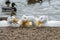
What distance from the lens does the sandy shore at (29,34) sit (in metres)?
5.52

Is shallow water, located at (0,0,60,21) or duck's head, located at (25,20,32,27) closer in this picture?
duck's head, located at (25,20,32,27)

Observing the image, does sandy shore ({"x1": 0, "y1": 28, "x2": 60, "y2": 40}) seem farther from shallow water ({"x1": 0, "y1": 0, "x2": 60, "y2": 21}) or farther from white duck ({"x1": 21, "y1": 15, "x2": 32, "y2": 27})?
shallow water ({"x1": 0, "y1": 0, "x2": 60, "y2": 21})

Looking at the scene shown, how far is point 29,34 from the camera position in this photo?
18.8 ft

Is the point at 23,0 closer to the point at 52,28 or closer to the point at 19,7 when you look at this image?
the point at 19,7

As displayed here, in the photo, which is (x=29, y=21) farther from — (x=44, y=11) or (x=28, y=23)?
(x=44, y=11)

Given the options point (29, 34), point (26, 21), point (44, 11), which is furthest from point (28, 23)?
point (44, 11)

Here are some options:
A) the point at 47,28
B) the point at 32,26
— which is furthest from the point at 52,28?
the point at 32,26

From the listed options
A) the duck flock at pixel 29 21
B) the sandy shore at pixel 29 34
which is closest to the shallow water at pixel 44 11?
the duck flock at pixel 29 21

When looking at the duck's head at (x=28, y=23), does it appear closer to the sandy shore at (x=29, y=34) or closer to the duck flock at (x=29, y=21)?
the duck flock at (x=29, y=21)

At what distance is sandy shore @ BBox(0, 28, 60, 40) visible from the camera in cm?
552

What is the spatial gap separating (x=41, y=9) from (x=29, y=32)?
826 cm

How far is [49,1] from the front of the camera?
1659 centimetres

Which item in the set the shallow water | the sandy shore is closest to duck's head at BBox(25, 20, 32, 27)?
the sandy shore

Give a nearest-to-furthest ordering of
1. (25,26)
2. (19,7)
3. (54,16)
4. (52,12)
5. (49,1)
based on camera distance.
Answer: (25,26) < (54,16) < (52,12) < (19,7) < (49,1)
